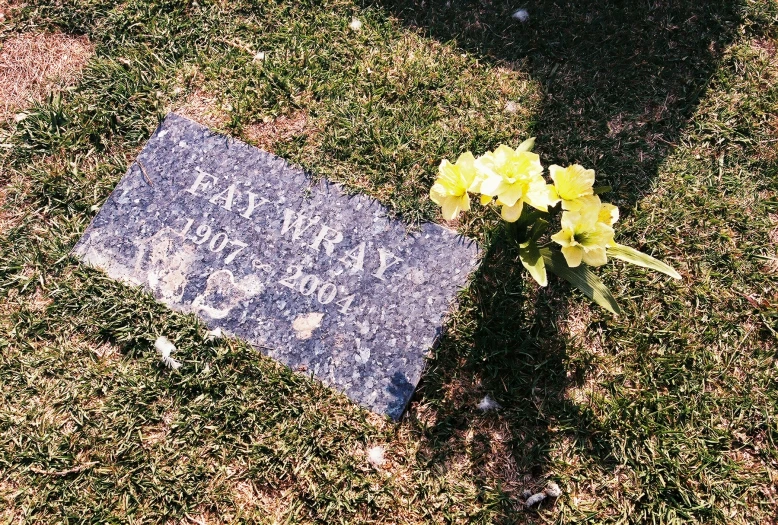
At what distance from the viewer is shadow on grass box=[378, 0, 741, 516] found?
7.80 feet

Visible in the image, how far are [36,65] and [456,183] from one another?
109 inches

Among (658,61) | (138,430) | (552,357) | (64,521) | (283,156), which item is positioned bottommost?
(64,521)

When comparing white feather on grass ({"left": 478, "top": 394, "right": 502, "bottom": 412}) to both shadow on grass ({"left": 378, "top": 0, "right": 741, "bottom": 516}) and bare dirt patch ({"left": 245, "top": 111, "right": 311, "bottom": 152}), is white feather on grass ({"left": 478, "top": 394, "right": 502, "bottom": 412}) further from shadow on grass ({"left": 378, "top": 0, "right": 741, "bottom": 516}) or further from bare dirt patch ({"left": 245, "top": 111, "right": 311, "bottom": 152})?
bare dirt patch ({"left": 245, "top": 111, "right": 311, "bottom": 152})

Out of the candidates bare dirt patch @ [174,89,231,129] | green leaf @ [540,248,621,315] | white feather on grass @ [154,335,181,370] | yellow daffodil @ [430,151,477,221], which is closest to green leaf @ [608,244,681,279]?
green leaf @ [540,248,621,315]

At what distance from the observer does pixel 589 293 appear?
2.07 meters

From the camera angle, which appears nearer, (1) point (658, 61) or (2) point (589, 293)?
(2) point (589, 293)

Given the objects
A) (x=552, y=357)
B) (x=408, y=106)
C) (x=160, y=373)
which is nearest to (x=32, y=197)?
(x=160, y=373)

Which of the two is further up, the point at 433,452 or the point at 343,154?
the point at 343,154

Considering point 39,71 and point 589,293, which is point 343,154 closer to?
point 589,293

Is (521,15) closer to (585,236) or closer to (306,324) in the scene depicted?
(585,236)

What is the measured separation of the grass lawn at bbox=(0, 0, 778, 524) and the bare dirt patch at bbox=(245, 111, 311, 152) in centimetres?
1

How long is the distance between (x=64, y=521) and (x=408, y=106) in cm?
246

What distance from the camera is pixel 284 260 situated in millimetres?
2625

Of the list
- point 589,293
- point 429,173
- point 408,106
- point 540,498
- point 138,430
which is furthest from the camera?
point 408,106
